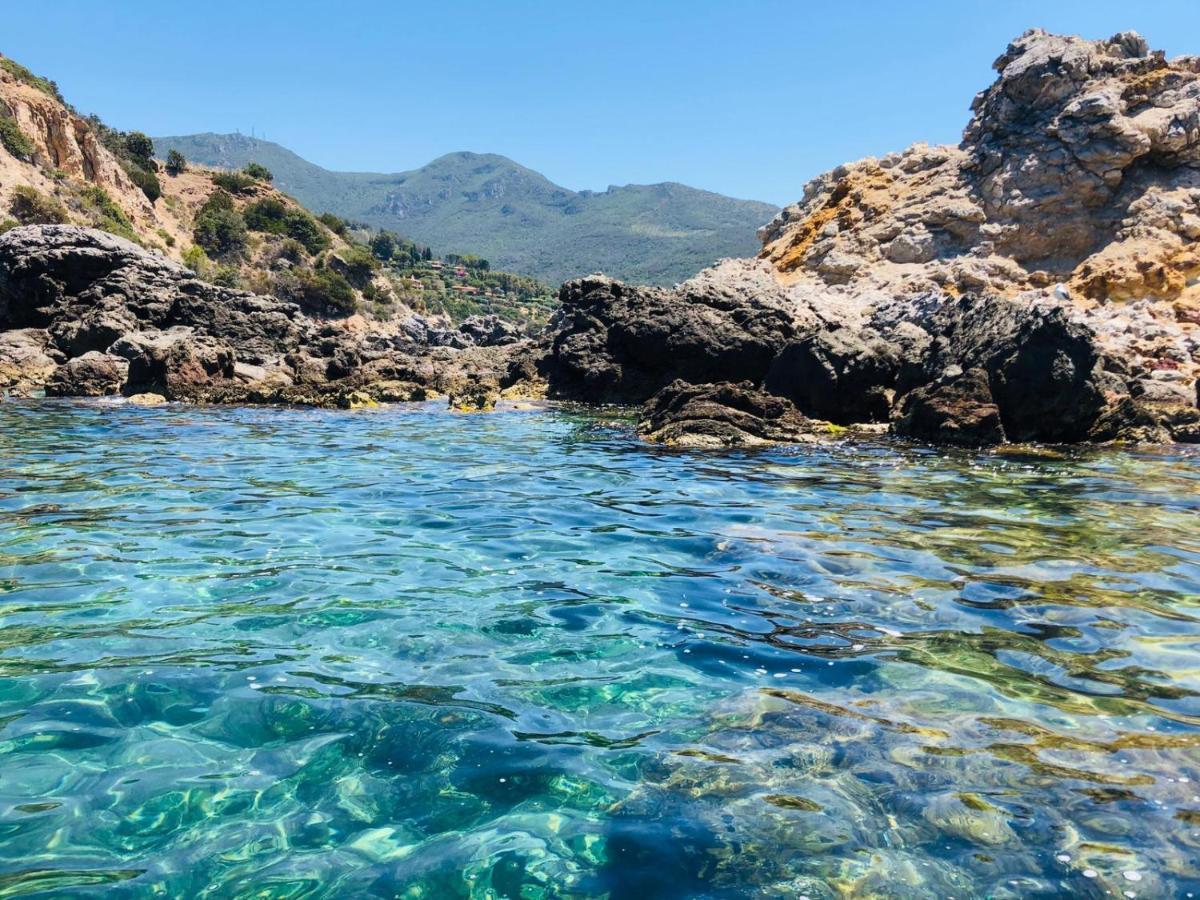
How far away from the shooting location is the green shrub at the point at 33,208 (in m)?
39.5

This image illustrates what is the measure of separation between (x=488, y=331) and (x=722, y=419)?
4442cm

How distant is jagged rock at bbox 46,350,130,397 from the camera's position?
22797 mm

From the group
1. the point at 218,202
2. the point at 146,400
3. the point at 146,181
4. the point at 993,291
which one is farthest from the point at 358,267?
the point at 993,291

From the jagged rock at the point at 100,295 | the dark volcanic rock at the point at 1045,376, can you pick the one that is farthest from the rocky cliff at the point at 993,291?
the jagged rock at the point at 100,295

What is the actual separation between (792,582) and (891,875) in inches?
138

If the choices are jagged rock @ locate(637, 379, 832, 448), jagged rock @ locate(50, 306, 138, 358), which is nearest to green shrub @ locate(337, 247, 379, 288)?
jagged rock @ locate(50, 306, 138, 358)

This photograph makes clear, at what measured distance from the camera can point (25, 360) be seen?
2634 cm

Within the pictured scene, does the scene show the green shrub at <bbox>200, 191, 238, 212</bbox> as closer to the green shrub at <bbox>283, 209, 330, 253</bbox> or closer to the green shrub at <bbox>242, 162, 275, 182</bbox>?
the green shrub at <bbox>283, 209, 330, 253</bbox>

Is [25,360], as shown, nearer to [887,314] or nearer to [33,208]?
[33,208]

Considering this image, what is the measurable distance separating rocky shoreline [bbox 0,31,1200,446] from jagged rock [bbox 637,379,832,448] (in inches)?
2.5

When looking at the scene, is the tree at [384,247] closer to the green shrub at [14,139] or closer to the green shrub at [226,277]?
the green shrub at [226,277]

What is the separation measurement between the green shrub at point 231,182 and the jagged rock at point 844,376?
72313mm

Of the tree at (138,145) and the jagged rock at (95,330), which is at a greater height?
the tree at (138,145)

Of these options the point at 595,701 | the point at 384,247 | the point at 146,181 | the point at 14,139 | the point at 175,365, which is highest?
the point at 384,247
